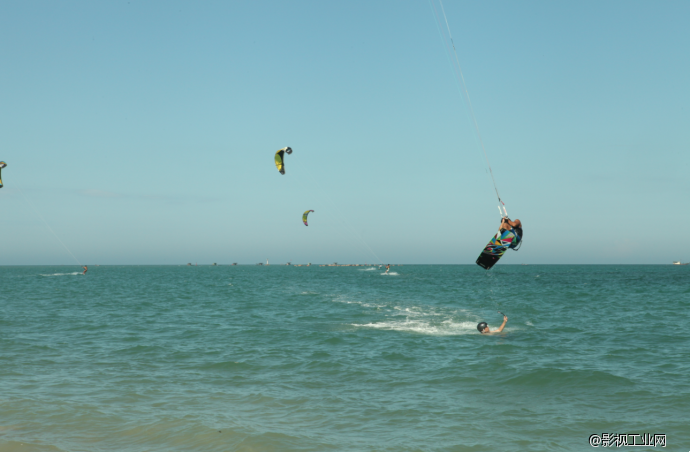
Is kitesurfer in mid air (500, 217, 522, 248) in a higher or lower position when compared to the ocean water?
higher

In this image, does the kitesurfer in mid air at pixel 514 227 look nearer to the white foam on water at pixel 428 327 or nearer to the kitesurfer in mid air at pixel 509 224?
the kitesurfer in mid air at pixel 509 224

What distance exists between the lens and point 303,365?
1318cm

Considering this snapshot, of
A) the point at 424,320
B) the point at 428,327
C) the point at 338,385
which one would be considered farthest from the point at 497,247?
the point at 424,320

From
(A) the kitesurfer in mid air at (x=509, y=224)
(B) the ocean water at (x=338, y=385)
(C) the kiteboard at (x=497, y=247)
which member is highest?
(A) the kitesurfer in mid air at (x=509, y=224)

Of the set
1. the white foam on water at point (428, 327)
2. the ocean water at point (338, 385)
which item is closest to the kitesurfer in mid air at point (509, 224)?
the ocean water at point (338, 385)

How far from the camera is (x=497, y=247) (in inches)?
434

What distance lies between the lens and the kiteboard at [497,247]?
10805 millimetres

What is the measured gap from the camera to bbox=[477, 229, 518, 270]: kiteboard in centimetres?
1080

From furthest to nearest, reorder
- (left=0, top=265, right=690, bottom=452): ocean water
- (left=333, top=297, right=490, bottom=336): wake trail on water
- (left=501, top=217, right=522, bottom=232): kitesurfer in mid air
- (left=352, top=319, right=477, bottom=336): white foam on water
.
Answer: (left=333, top=297, right=490, bottom=336): wake trail on water < (left=352, top=319, right=477, bottom=336): white foam on water < (left=501, top=217, right=522, bottom=232): kitesurfer in mid air < (left=0, top=265, right=690, bottom=452): ocean water

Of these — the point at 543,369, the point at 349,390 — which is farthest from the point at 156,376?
the point at 543,369

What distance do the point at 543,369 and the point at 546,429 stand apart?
425 centimetres

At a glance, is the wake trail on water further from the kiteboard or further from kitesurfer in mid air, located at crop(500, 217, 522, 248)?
kitesurfer in mid air, located at crop(500, 217, 522, 248)

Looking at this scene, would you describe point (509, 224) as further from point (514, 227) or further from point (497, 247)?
point (497, 247)

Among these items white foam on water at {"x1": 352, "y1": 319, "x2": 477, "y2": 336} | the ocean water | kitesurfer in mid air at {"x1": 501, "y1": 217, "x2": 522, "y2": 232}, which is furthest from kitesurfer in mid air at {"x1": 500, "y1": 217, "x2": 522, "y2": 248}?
white foam on water at {"x1": 352, "y1": 319, "x2": 477, "y2": 336}
